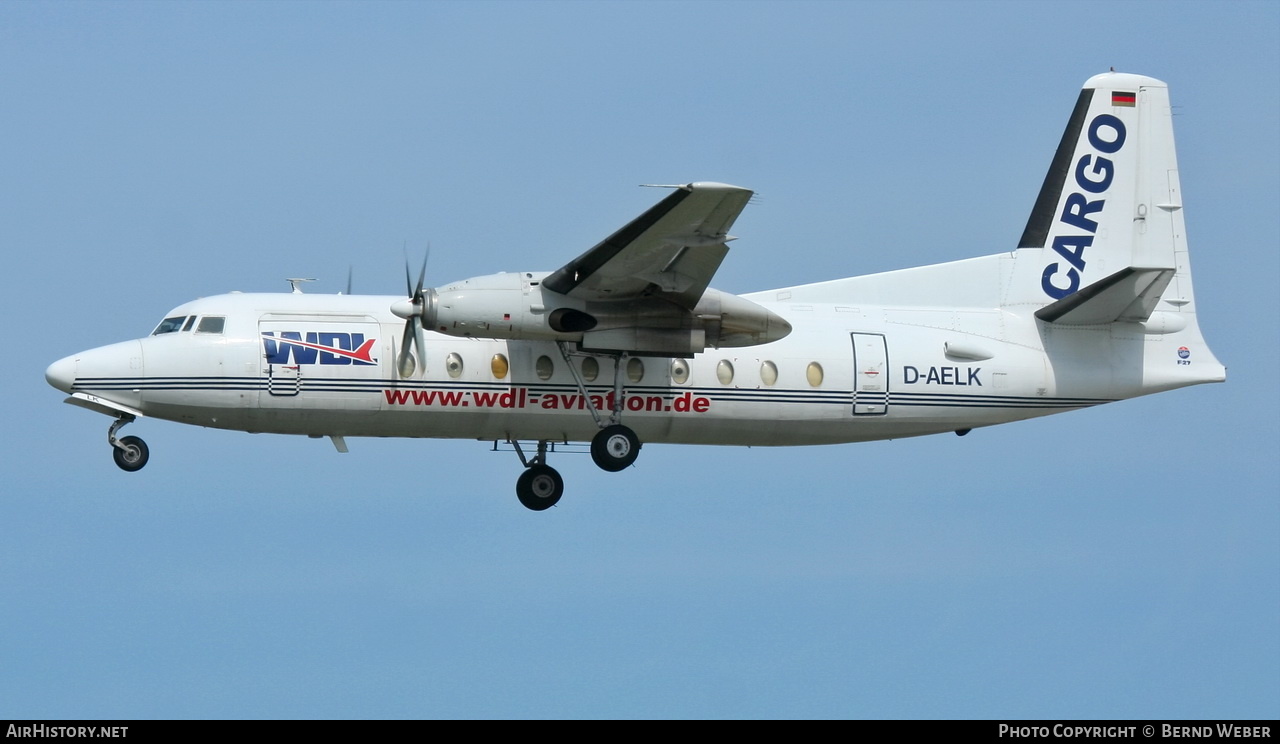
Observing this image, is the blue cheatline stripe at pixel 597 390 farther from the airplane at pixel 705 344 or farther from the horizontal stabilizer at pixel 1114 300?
the horizontal stabilizer at pixel 1114 300

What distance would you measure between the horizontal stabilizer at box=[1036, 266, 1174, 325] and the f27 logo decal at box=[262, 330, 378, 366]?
29.2ft

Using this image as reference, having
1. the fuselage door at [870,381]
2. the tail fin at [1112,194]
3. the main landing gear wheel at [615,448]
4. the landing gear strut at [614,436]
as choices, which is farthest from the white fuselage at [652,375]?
the tail fin at [1112,194]

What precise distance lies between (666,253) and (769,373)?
115 inches

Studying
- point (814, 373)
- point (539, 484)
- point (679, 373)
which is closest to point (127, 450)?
point (539, 484)

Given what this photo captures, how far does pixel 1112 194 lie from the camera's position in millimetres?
24188

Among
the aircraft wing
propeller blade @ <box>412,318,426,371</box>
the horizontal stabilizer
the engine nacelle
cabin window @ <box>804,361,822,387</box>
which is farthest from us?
cabin window @ <box>804,361,822,387</box>

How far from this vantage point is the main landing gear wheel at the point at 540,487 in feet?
74.1

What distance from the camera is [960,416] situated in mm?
22609

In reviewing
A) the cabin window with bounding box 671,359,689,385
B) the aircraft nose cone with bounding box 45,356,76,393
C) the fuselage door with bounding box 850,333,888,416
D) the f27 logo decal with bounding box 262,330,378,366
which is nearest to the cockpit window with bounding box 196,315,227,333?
the f27 logo decal with bounding box 262,330,378,366

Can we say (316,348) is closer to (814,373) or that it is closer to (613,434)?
(613,434)

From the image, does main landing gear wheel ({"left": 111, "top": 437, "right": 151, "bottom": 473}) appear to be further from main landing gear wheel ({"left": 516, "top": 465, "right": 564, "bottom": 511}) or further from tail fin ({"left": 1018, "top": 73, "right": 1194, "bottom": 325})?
tail fin ({"left": 1018, "top": 73, "right": 1194, "bottom": 325})

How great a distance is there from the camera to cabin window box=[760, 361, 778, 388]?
21938 mm

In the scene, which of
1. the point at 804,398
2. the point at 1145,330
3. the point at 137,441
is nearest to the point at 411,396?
the point at 137,441
